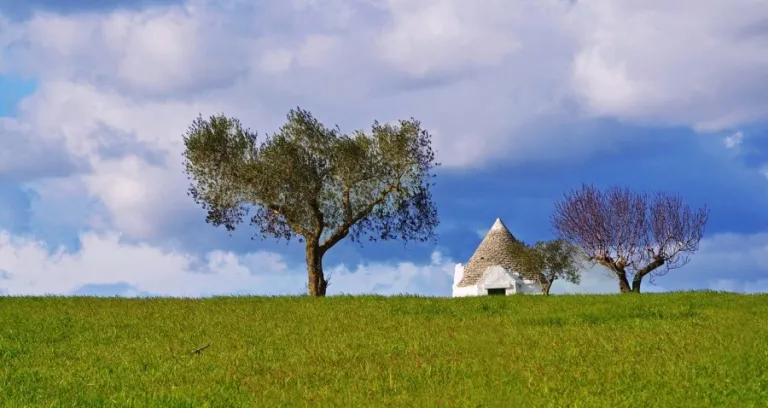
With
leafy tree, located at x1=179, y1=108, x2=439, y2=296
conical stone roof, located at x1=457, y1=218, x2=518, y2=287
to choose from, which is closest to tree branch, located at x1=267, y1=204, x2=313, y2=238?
leafy tree, located at x1=179, y1=108, x2=439, y2=296

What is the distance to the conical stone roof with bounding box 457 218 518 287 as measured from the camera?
6506cm

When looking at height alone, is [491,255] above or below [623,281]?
above

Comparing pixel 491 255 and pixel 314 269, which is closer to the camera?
pixel 314 269

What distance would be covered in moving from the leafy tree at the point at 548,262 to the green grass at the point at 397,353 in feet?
99.7

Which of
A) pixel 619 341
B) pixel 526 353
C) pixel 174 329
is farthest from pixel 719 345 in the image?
pixel 174 329

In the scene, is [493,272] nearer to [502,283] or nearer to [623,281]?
[502,283]

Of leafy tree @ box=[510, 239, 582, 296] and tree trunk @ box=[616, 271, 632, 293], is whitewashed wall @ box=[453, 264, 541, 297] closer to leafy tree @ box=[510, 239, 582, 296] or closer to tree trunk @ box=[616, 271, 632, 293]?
leafy tree @ box=[510, 239, 582, 296]

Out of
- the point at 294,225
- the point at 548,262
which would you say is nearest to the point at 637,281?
the point at 548,262

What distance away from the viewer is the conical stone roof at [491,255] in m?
65.1

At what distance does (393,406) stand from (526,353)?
5.72 metres

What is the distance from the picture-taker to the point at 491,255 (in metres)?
65.7

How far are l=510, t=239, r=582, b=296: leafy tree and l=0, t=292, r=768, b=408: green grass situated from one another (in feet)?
99.7

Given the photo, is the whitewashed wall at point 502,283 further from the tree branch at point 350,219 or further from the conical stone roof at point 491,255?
the tree branch at point 350,219

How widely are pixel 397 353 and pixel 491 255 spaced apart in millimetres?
47483
